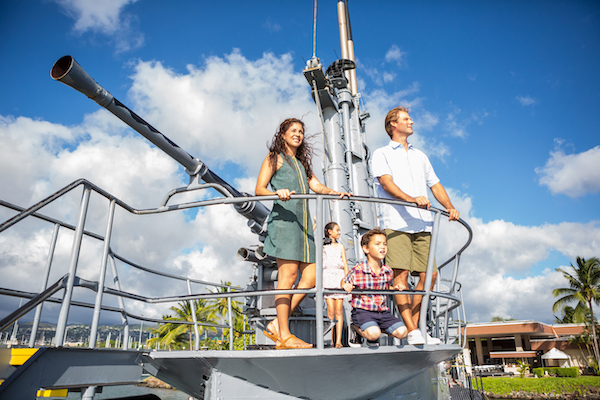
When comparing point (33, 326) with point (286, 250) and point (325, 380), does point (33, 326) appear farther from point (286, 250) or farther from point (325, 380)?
point (325, 380)

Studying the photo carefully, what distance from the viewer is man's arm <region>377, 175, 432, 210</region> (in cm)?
256

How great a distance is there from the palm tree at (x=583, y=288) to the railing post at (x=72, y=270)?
1465 inches

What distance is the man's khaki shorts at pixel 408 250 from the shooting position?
2.73 m

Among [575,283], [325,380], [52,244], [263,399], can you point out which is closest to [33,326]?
[52,244]

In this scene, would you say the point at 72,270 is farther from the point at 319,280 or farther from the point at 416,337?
the point at 416,337

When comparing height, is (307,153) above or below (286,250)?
above

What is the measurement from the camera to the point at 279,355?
209cm

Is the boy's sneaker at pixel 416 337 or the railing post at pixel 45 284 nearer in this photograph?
the boy's sneaker at pixel 416 337

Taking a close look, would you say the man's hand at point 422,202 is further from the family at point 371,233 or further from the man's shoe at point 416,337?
the man's shoe at point 416,337

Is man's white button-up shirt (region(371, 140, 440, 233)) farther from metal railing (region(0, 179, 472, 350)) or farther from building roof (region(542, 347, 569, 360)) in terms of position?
building roof (region(542, 347, 569, 360))

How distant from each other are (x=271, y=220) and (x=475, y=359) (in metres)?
35.9

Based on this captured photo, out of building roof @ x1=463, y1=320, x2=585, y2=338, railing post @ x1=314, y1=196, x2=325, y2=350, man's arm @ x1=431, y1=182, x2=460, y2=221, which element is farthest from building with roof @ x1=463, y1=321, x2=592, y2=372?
railing post @ x1=314, y1=196, x2=325, y2=350

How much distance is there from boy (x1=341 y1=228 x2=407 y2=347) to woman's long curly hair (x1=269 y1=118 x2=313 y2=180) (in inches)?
31.4

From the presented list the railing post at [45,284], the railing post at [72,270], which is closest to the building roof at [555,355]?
the railing post at [45,284]
